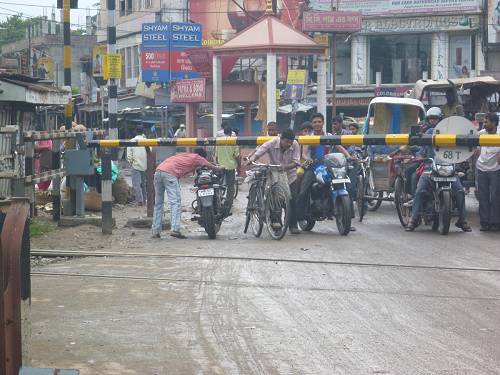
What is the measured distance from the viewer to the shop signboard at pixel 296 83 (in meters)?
31.4

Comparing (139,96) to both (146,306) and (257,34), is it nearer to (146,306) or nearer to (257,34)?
(257,34)

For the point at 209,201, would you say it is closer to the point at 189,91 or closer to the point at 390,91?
the point at 189,91

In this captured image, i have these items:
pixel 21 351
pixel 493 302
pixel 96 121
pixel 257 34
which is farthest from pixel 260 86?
pixel 21 351

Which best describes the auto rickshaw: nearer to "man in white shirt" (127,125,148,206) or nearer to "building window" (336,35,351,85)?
"man in white shirt" (127,125,148,206)

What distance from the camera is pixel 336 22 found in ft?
114

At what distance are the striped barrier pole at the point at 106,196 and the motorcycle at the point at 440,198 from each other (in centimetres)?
441

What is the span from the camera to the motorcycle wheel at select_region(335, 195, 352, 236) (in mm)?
12688

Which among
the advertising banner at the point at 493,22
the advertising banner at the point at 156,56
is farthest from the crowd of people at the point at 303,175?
the advertising banner at the point at 493,22

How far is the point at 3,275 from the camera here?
4.33 meters

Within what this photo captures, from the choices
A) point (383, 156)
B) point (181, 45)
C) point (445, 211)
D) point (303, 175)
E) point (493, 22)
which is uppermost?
point (493, 22)

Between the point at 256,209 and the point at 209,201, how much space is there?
69cm

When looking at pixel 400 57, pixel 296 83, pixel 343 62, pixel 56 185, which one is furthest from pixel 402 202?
pixel 343 62

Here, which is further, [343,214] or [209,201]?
[209,201]

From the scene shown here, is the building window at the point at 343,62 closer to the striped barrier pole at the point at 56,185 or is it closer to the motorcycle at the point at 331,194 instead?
the striped barrier pole at the point at 56,185
